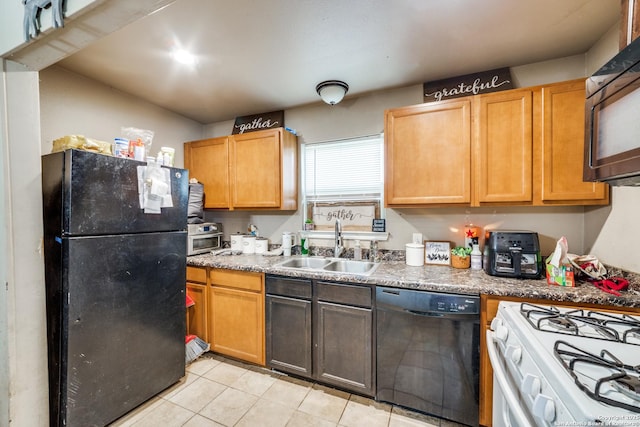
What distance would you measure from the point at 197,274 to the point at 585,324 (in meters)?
2.61

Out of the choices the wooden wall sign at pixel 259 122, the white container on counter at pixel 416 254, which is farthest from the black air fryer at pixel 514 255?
the wooden wall sign at pixel 259 122

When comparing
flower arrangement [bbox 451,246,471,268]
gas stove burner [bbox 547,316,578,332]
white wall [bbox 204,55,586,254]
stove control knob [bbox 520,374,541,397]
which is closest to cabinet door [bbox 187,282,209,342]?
white wall [bbox 204,55,586,254]

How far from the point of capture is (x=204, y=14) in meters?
1.44

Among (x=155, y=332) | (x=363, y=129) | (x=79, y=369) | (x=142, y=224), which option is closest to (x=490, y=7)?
(x=363, y=129)

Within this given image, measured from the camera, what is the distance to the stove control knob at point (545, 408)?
67 cm

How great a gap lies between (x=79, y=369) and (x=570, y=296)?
2729 millimetres

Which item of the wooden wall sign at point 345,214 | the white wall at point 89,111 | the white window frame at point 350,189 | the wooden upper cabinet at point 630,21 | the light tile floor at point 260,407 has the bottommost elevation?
the light tile floor at point 260,407

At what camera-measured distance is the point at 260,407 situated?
5.68 feet

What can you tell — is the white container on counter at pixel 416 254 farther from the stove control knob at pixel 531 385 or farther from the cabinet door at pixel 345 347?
the stove control knob at pixel 531 385

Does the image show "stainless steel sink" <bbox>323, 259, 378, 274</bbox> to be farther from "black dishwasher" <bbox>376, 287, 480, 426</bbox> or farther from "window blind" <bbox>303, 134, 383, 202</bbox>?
"window blind" <bbox>303, 134, 383, 202</bbox>

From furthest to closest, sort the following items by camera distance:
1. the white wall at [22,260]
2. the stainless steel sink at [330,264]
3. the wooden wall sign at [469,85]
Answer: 1. the stainless steel sink at [330,264]
2. the wooden wall sign at [469,85]
3. the white wall at [22,260]

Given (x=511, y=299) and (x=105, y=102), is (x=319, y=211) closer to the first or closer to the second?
(x=511, y=299)

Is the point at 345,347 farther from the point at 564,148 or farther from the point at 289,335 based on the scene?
the point at 564,148

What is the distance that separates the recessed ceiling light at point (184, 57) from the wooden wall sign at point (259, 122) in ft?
3.24
